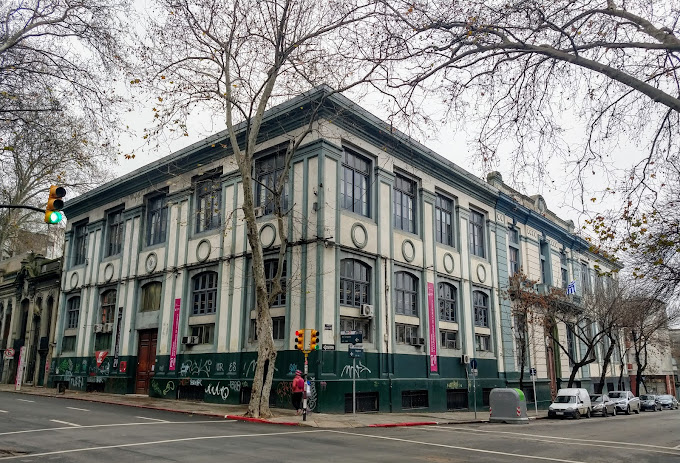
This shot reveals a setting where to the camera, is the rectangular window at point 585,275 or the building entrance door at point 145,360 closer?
the building entrance door at point 145,360

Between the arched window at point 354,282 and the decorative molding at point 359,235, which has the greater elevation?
the decorative molding at point 359,235

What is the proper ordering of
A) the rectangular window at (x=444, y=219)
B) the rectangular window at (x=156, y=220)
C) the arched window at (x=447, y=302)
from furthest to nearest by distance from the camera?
the rectangular window at (x=156, y=220)
the rectangular window at (x=444, y=219)
the arched window at (x=447, y=302)

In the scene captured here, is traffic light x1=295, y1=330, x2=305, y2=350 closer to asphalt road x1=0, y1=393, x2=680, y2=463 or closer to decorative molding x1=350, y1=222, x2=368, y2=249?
asphalt road x1=0, y1=393, x2=680, y2=463

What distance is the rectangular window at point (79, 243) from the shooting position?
34750 millimetres

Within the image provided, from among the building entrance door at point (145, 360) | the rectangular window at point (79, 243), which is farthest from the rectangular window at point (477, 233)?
the rectangular window at point (79, 243)

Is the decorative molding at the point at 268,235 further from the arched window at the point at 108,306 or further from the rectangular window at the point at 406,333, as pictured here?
the arched window at the point at 108,306

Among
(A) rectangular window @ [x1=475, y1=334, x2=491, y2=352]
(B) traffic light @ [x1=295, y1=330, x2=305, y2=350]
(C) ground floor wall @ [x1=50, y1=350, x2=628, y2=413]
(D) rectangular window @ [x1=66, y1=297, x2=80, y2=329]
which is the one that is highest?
(D) rectangular window @ [x1=66, y1=297, x2=80, y2=329]

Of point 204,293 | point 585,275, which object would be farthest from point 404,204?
point 585,275

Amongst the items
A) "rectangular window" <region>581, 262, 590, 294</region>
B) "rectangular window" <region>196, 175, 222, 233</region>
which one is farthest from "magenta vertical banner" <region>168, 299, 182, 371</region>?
"rectangular window" <region>581, 262, 590, 294</region>

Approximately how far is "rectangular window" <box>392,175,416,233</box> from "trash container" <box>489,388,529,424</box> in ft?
27.5

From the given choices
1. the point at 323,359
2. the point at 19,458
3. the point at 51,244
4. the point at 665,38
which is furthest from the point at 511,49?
the point at 51,244

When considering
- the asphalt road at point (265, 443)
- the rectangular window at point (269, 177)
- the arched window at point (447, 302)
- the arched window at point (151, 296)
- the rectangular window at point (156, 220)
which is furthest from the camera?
the rectangular window at point (156, 220)

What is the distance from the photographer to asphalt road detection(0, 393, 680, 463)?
10.3m

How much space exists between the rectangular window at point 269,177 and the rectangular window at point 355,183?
8.08 feet
